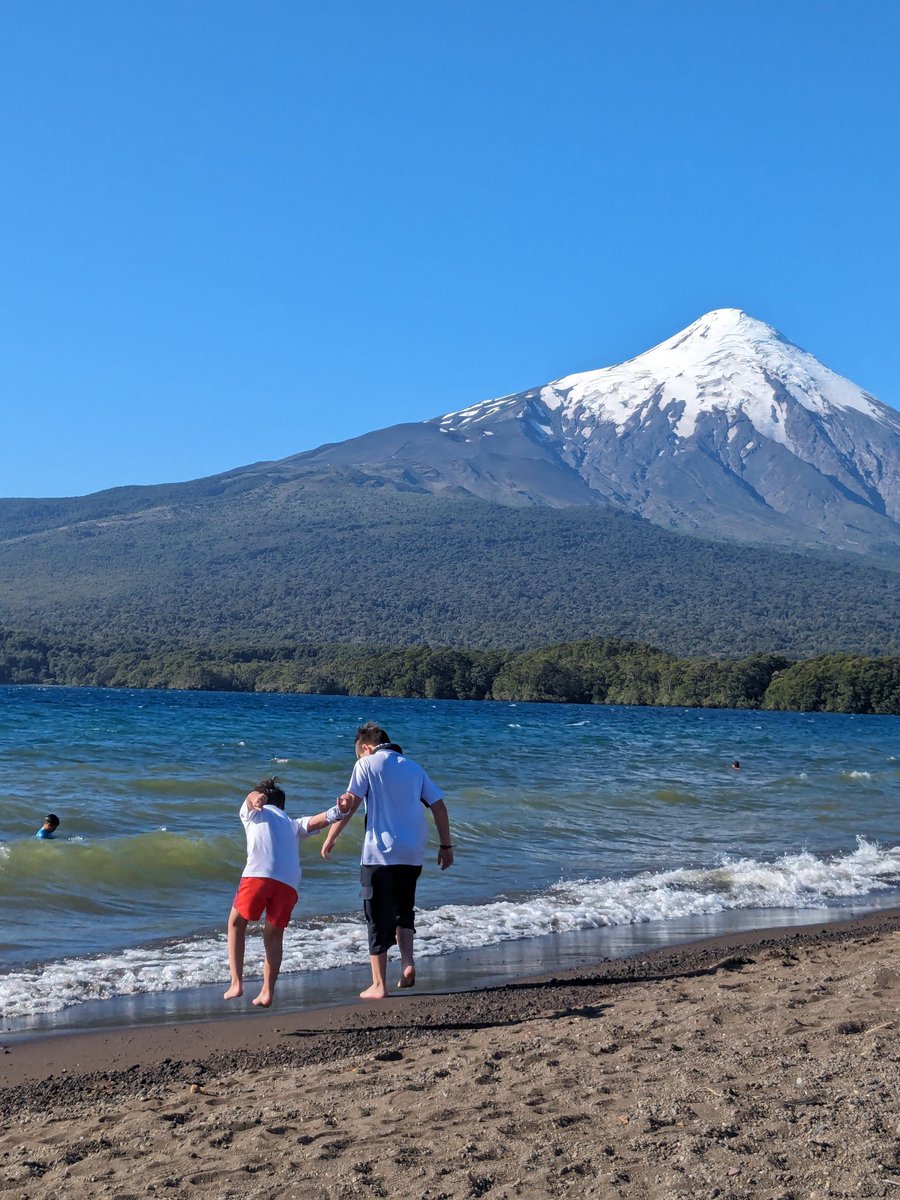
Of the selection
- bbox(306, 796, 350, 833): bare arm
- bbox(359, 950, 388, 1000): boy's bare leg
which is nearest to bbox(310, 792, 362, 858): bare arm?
bbox(306, 796, 350, 833): bare arm

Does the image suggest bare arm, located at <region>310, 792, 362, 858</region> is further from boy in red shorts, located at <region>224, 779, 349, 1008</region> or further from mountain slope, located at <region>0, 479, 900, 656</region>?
mountain slope, located at <region>0, 479, 900, 656</region>

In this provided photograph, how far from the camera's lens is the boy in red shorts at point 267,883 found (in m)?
6.71

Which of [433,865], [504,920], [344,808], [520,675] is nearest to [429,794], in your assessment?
[344,808]

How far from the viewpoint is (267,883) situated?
22.0ft

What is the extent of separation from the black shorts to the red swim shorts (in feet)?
2.09

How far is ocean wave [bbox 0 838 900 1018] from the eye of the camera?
758 cm

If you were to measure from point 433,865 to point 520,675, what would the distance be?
86.1 metres

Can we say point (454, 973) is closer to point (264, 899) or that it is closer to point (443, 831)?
point (443, 831)

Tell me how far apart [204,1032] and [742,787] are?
18071 millimetres

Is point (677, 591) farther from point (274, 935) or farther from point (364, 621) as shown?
point (274, 935)

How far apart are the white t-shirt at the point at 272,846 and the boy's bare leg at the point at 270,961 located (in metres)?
0.26

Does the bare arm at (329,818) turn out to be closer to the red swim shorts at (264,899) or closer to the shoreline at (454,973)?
the red swim shorts at (264,899)

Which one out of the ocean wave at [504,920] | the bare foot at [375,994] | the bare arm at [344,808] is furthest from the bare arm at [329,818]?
the ocean wave at [504,920]

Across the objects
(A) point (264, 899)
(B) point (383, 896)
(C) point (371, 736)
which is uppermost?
(C) point (371, 736)
